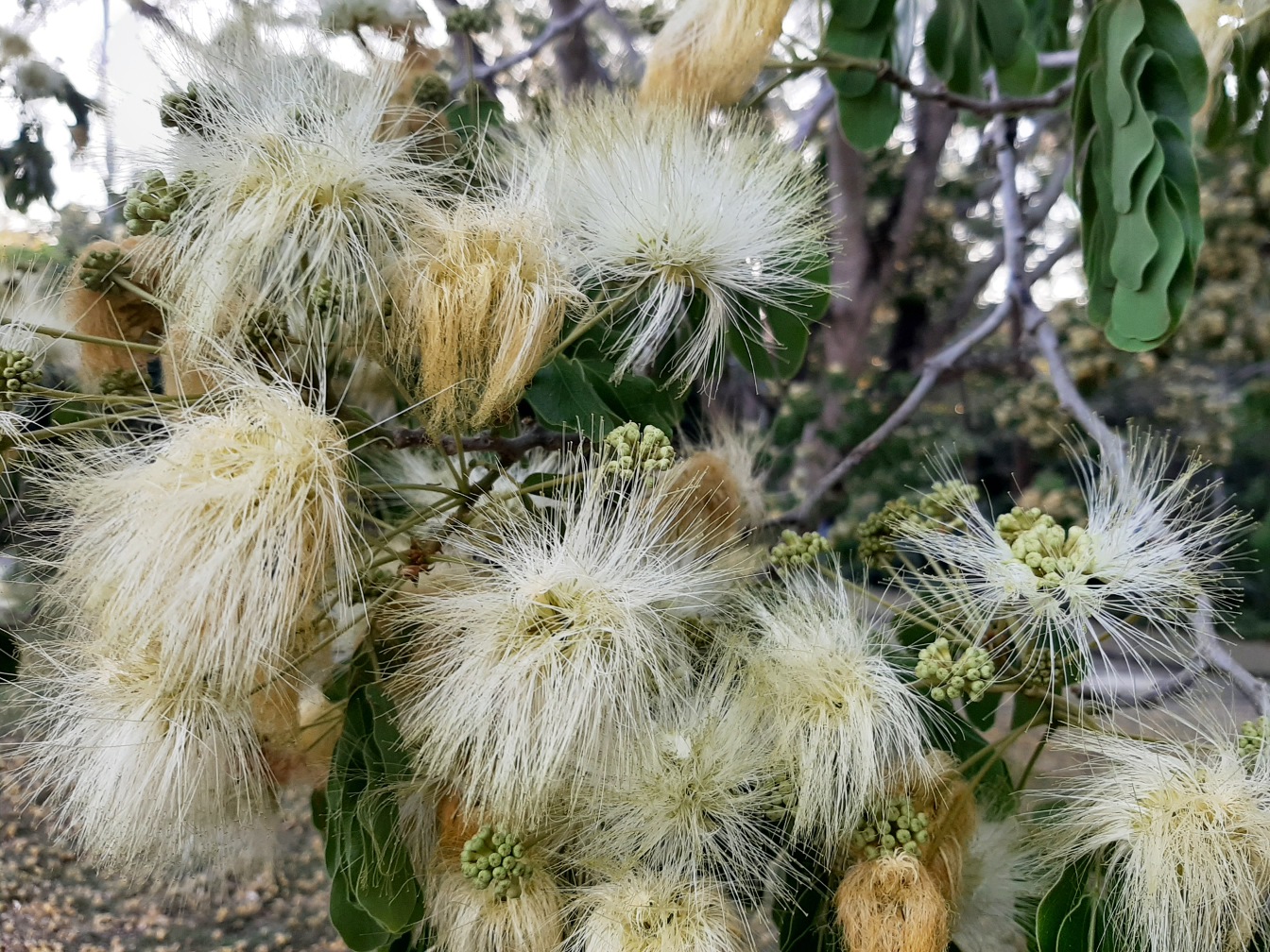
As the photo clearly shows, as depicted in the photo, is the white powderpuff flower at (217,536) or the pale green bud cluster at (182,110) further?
the pale green bud cluster at (182,110)

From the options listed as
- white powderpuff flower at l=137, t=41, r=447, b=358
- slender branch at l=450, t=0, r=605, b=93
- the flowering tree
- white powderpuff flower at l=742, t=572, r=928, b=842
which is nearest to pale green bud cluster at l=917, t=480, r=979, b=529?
the flowering tree

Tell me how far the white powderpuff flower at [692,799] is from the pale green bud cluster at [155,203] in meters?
0.47

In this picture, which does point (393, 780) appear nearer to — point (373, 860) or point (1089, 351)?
point (373, 860)

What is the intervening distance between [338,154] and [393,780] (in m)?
0.42

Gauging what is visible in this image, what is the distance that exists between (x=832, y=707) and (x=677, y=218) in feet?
1.18

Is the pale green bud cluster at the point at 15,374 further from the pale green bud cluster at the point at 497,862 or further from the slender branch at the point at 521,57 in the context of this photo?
the slender branch at the point at 521,57

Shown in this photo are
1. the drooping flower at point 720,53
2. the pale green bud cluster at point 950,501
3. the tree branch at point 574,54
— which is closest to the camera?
the pale green bud cluster at point 950,501

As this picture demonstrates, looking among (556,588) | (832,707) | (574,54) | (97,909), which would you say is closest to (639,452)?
(556,588)

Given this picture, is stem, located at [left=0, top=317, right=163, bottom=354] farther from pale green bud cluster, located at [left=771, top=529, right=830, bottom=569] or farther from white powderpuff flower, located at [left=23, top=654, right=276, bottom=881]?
pale green bud cluster, located at [left=771, top=529, right=830, bottom=569]

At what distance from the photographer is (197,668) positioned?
479mm

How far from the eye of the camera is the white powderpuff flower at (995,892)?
0.62 metres

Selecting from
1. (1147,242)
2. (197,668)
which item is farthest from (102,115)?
(1147,242)

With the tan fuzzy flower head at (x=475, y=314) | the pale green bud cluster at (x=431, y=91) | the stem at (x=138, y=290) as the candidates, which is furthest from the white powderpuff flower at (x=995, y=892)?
the pale green bud cluster at (x=431, y=91)

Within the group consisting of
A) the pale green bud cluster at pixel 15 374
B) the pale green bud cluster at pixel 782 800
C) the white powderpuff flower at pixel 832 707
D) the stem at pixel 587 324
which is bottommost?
the pale green bud cluster at pixel 782 800
